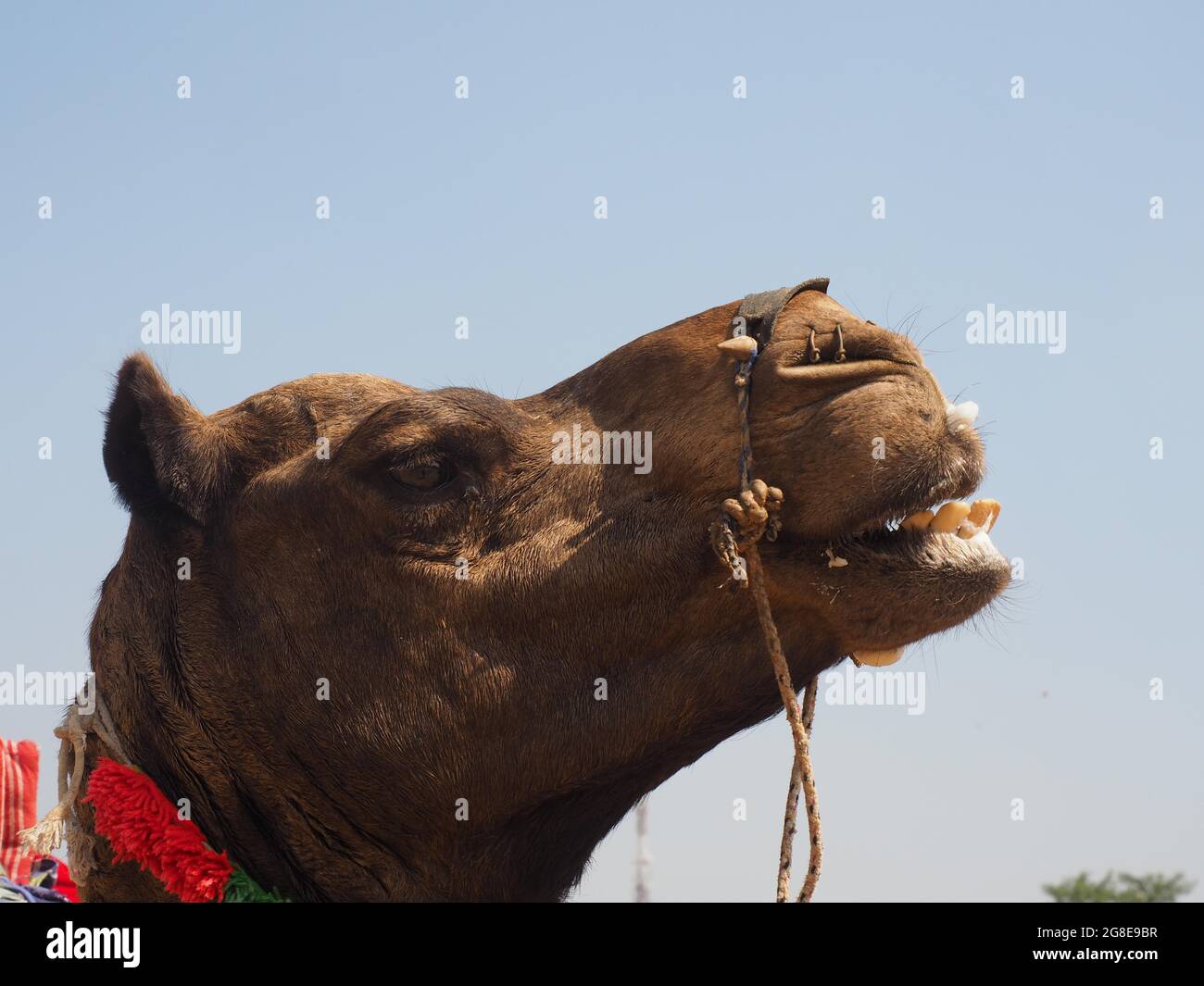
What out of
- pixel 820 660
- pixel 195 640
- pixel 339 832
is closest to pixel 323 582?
pixel 195 640

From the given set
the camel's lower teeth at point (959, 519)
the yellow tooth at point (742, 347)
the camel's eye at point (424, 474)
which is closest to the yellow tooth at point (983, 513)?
the camel's lower teeth at point (959, 519)

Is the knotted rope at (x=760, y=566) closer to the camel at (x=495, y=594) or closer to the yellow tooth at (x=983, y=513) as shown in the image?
the camel at (x=495, y=594)

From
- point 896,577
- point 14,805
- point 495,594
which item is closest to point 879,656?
point 896,577

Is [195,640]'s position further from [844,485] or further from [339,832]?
[844,485]

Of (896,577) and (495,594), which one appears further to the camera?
(495,594)

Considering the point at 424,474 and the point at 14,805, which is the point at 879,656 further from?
the point at 14,805

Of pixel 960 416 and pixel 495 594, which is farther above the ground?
pixel 960 416
